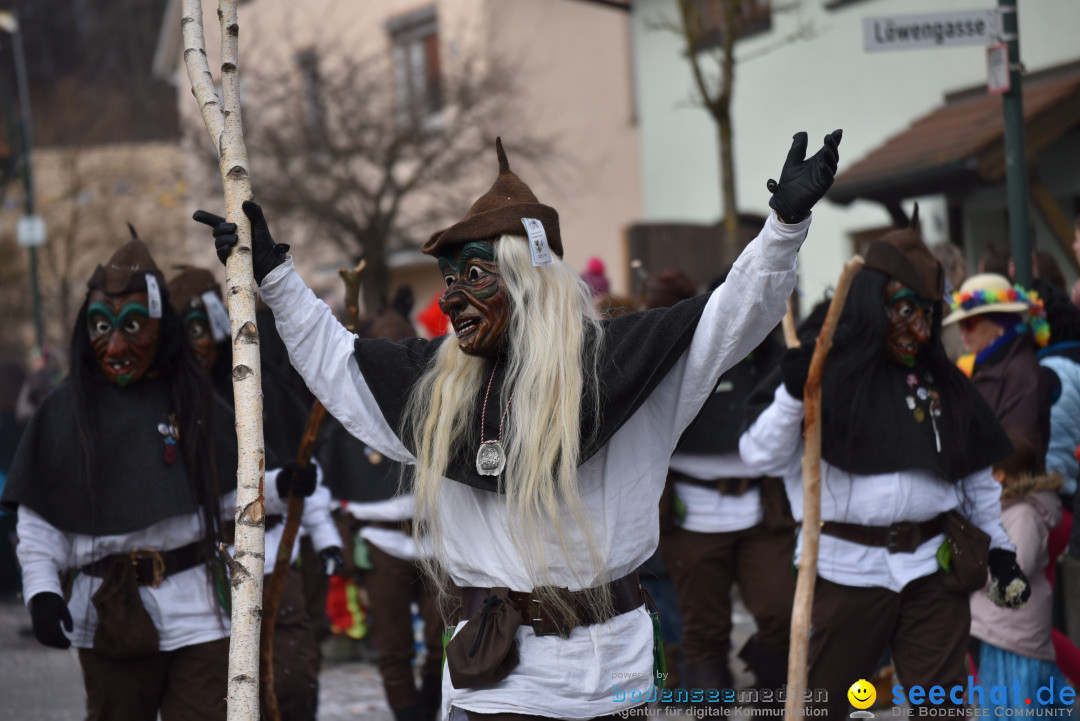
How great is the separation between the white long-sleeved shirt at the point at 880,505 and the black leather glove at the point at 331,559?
1.90 m

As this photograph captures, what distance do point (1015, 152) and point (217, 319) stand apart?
3.88 m

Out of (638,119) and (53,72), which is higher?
(53,72)

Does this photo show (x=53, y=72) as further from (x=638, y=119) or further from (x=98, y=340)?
(x=98, y=340)

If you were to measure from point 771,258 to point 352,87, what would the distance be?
12.1 meters

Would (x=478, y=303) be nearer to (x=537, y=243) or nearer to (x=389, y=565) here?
(x=537, y=243)

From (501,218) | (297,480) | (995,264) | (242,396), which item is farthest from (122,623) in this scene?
(995,264)

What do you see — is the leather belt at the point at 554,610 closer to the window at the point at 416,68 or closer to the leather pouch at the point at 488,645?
the leather pouch at the point at 488,645

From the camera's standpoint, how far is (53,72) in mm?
33281

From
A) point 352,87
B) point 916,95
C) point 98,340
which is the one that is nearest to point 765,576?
point 98,340

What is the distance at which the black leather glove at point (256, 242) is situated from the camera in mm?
3348

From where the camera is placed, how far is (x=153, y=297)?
177 inches

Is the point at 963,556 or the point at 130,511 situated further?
the point at 963,556

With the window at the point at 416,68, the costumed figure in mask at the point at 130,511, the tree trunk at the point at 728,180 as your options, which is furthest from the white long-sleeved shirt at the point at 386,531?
the window at the point at 416,68

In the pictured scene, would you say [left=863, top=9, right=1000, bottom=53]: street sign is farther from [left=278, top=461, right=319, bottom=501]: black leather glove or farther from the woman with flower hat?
[left=278, top=461, right=319, bottom=501]: black leather glove
